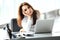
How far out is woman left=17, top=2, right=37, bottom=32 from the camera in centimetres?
212

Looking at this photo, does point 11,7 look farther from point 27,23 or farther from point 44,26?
point 44,26

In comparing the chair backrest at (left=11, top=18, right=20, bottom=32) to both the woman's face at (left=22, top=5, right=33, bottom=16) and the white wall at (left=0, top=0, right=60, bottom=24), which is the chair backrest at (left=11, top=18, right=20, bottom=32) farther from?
the woman's face at (left=22, top=5, right=33, bottom=16)

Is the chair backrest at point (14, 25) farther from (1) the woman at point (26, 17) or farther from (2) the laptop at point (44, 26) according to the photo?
(2) the laptop at point (44, 26)

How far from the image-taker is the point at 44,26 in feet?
6.76

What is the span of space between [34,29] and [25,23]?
0.50 feet

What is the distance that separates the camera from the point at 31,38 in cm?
197

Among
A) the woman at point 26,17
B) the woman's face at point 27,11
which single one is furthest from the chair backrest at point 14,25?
the woman's face at point 27,11

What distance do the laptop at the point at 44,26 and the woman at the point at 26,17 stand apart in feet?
0.29

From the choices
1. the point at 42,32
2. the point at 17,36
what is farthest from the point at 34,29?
the point at 17,36

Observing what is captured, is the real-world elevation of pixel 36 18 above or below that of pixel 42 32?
above

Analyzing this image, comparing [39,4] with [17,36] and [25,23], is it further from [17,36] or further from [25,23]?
[17,36]

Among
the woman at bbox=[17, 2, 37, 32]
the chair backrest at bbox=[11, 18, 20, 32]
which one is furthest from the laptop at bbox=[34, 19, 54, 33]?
Result: the chair backrest at bbox=[11, 18, 20, 32]

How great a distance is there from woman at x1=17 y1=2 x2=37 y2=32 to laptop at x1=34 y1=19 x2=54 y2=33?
9cm

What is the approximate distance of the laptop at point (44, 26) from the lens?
6.70 ft
